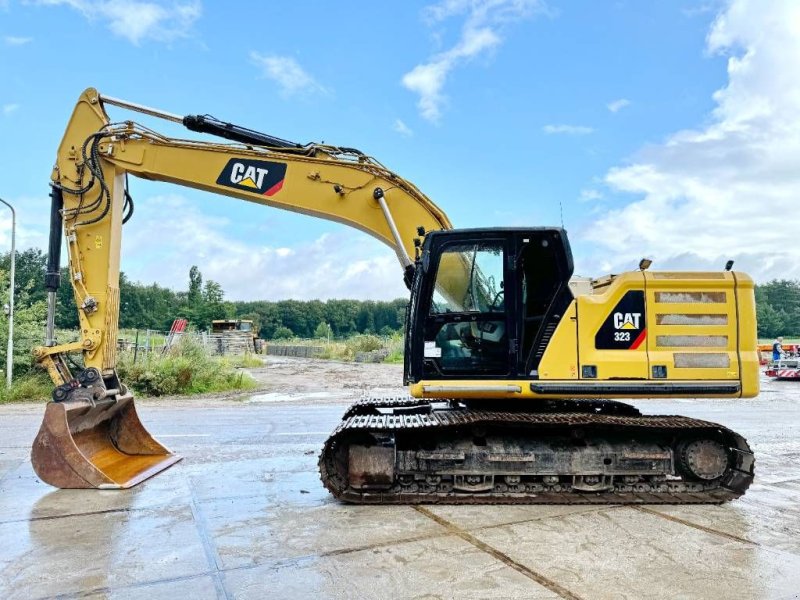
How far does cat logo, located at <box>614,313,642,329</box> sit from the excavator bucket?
5028 millimetres

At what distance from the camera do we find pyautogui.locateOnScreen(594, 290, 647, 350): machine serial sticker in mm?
5914

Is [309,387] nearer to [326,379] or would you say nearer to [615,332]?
[326,379]

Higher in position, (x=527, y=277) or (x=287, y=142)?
(x=287, y=142)

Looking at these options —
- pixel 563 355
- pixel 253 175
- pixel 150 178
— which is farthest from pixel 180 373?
pixel 563 355

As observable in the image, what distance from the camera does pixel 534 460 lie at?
5.84 meters

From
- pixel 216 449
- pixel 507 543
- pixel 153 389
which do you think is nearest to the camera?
pixel 507 543

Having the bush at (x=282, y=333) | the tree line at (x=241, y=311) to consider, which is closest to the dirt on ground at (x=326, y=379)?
the tree line at (x=241, y=311)

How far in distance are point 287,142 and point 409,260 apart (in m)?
2.06

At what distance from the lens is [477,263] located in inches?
235

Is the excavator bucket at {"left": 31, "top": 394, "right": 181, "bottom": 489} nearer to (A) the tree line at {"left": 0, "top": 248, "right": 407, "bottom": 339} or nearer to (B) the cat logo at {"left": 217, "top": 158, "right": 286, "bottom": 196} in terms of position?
(B) the cat logo at {"left": 217, "top": 158, "right": 286, "bottom": 196}

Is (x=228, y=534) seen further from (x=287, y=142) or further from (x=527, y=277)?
(x=287, y=142)

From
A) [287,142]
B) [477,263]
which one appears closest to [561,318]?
[477,263]

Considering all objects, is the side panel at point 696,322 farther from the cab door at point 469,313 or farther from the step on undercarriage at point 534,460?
the cab door at point 469,313

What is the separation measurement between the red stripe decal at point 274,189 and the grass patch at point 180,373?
11.9m
